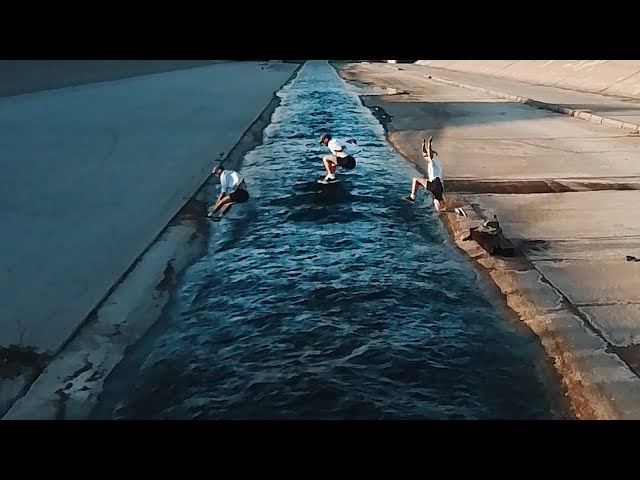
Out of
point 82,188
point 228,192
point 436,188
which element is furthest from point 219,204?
point 436,188

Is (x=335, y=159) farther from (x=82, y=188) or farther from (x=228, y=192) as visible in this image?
(x=82, y=188)

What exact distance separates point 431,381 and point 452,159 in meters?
12.6

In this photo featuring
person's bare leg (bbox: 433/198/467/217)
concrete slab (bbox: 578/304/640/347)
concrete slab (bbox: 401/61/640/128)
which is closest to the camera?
concrete slab (bbox: 578/304/640/347)

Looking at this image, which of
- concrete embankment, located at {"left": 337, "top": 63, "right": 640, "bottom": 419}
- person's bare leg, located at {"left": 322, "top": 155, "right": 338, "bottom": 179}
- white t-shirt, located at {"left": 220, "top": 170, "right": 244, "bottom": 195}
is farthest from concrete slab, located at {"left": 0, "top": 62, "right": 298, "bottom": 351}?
concrete embankment, located at {"left": 337, "top": 63, "right": 640, "bottom": 419}

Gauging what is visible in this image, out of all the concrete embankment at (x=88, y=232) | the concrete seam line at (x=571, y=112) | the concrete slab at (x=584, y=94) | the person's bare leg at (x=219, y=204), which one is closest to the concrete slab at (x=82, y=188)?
the concrete embankment at (x=88, y=232)

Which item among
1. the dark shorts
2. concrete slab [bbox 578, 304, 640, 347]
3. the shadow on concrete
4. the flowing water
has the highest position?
concrete slab [bbox 578, 304, 640, 347]

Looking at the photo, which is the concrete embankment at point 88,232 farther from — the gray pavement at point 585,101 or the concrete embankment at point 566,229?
the gray pavement at point 585,101

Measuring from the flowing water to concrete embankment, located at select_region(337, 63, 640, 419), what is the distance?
1.15 feet

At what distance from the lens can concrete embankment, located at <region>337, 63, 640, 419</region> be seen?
22.5 feet

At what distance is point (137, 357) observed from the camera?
749 centimetres

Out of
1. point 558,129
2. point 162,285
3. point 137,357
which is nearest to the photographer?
point 137,357

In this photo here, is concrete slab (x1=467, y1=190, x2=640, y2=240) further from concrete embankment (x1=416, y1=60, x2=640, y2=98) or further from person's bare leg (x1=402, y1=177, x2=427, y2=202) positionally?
concrete embankment (x1=416, y1=60, x2=640, y2=98)
